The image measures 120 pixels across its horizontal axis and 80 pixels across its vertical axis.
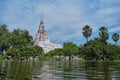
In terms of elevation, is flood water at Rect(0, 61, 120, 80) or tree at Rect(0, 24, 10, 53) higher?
tree at Rect(0, 24, 10, 53)

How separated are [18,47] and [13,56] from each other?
5895 millimetres

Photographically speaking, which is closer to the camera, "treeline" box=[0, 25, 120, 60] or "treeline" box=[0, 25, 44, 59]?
"treeline" box=[0, 25, 44, 59]

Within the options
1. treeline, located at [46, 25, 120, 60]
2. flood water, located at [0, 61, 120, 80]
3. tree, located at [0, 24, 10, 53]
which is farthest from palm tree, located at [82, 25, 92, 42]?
flood water, located at [0, 61, 120, 80]

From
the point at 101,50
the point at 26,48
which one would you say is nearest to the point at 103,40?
the point at 101,50

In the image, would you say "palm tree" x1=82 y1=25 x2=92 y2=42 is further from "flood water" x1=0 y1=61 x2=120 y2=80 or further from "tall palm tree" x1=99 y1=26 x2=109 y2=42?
"flood water" x1=0 y1=61 x2=120 y2=80

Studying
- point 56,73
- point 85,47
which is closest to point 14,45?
point 85,47

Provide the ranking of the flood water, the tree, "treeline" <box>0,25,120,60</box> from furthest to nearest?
1. "treeline" <box>0,25,120,60</box>
2. the tree
3. the flood water

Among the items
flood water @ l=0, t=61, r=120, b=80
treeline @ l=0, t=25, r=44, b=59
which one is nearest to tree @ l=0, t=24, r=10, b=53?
treeline @ l=0, t=25, r=44, b=59

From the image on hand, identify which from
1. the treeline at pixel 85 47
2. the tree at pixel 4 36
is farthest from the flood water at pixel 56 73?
the treeline at pixel 85 47

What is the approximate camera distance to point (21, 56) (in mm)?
171125

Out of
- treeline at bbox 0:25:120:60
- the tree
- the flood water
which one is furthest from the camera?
treeline at bbox 0:25:120:60

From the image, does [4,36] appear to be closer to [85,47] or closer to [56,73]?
[85,47]

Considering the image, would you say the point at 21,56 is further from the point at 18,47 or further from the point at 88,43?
the point at 88,43

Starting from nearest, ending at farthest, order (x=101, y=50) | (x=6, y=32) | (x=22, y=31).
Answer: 1. (x=6, y=32)
2. (x=101, y=50)
3. (x=22, y=31)
